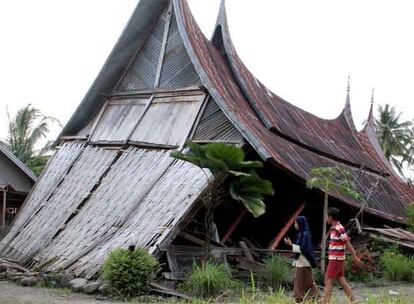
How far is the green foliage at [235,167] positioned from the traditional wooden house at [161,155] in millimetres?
816

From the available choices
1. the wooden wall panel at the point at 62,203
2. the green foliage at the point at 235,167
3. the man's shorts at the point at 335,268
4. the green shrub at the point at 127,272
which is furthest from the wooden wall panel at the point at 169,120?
the man's shorts at the point at 335,268

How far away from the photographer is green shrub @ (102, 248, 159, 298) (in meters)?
9.52

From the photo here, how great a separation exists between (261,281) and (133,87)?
6.35 m

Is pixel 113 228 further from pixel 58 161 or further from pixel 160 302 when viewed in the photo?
pixel 58 161

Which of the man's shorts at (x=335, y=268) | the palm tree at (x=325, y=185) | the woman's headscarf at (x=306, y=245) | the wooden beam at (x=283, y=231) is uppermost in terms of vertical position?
the palm tree at (x=325, y=185)

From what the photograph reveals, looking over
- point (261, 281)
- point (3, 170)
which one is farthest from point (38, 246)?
point (3, 170)

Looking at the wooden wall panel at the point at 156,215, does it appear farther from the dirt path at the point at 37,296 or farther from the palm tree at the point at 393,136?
the palm tree at the point at 393,136

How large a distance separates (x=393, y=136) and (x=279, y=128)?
3213cm

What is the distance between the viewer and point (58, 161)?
16000mm

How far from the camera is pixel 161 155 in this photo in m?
12.7

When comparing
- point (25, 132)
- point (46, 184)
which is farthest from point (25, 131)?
point (46, 184)

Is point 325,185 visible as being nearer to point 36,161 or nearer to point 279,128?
point 279,128

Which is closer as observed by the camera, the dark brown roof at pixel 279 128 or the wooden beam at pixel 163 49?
the dark brown roof at pixel 279 128

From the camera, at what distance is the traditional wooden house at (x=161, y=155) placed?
11.5m
